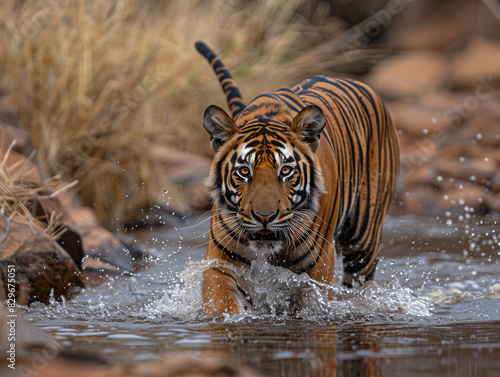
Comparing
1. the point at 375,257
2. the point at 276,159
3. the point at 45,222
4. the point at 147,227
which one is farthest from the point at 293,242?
the point at 147,227

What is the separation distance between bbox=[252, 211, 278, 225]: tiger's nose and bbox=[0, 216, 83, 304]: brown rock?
57.8 inches

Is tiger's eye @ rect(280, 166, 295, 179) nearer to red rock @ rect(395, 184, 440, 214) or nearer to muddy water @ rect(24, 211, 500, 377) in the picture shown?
muddy water @ rect(24, 211, 500, 377)

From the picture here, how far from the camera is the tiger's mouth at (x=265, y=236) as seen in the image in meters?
3.48

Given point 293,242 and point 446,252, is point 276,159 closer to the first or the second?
point 293,242

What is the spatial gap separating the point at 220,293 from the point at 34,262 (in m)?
1.28

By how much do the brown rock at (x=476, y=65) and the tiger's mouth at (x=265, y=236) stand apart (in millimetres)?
7125

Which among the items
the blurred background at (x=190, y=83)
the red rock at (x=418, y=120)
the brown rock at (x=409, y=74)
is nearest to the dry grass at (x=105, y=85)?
the blurred background at (x=190, y=83)

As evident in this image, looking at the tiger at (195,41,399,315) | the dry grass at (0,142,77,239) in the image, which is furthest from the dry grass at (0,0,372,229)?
the tiger at (195,41,399,315)

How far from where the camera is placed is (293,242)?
3.64m

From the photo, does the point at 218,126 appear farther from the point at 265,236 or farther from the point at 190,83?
the point at 190,83

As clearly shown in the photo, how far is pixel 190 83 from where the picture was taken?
24.6 ft

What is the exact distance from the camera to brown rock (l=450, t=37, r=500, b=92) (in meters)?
10.1

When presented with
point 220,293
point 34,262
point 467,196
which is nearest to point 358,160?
point 220,293

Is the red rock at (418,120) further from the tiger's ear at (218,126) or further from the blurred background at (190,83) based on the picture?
the tiger's ear at (218,126)
